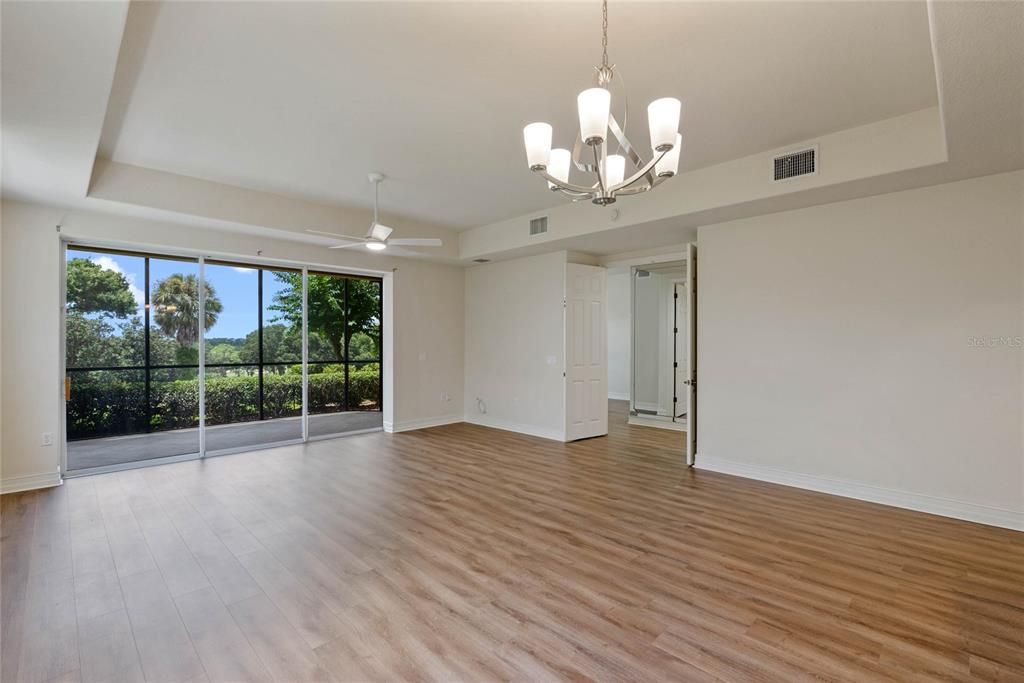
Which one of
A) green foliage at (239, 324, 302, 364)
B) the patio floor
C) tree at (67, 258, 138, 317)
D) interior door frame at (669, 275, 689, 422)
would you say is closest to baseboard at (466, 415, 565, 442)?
the patio floor

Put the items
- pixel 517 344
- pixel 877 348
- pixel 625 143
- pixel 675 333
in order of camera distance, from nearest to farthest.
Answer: pixel 625 143, pixel 877 348, pixel 517 344, pixel 675 333

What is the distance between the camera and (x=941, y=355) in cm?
374

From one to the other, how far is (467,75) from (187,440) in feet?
20.8

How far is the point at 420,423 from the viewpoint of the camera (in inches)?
292

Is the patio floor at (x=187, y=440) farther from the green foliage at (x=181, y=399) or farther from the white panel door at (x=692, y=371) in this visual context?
the white panel door at (x=692, y=371)

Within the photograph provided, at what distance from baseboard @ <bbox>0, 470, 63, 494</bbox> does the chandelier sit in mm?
5650

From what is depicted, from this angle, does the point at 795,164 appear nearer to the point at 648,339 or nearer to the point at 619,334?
the point at 648,339

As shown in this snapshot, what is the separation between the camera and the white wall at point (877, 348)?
3.53m

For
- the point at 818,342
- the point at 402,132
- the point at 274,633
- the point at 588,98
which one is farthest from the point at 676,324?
the point at 274,633

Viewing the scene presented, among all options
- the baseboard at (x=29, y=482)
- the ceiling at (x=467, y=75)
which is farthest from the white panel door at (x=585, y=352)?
the baseboard at (x=29, y=482)

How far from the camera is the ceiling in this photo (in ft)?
7.80

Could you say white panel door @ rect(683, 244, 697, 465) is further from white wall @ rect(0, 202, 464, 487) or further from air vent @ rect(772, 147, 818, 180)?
white wall @ rect(0, 202, 464, 487)

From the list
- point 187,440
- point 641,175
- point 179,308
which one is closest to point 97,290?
point 179,308

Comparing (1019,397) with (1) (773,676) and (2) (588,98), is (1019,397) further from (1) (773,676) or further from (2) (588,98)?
(2) (588,98)
